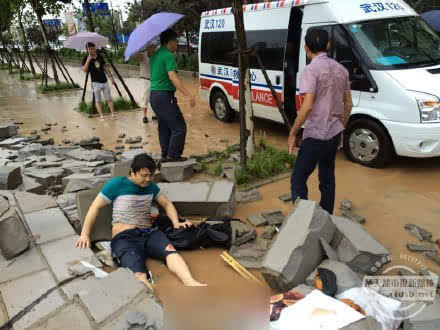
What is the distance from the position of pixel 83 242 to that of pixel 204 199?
4.33 feet

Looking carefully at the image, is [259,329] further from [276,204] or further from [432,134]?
[432,134]

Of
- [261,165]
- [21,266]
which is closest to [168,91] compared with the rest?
[261,165]

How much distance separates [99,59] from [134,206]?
6787 mm

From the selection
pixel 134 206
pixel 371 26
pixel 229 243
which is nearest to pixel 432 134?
pixel 371 26

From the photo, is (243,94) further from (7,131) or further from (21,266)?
(7,131)

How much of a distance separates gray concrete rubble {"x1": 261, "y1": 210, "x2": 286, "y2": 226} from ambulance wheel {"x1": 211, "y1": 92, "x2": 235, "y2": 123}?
4572 mm

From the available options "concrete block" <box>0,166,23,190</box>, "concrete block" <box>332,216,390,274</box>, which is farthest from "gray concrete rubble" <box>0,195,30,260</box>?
"concrete block" <box>332,216,390,274</box>

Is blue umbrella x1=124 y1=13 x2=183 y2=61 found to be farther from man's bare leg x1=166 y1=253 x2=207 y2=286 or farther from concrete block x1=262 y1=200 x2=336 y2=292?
concrete block x1=262 y1=200 x2=336 y2=292

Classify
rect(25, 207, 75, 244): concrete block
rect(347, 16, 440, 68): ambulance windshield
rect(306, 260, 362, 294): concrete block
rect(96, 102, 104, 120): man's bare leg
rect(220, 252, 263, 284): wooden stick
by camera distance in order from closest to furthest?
rect(306, 260, 362, 294): concrete block
rect(220, 252, 263, 284): wooden stick
rect(25, 207, 75, 244): concrete block
rect(347, 16, 440, 68): ambulance windshield
rect(96, 102, 104, 120): man's bare leg

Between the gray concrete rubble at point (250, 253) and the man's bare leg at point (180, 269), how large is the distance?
501mm

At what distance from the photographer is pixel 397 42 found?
5523mm

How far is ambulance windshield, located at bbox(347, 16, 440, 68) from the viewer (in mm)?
5293

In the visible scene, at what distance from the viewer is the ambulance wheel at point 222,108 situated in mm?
8391

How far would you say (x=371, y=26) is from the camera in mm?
5516
